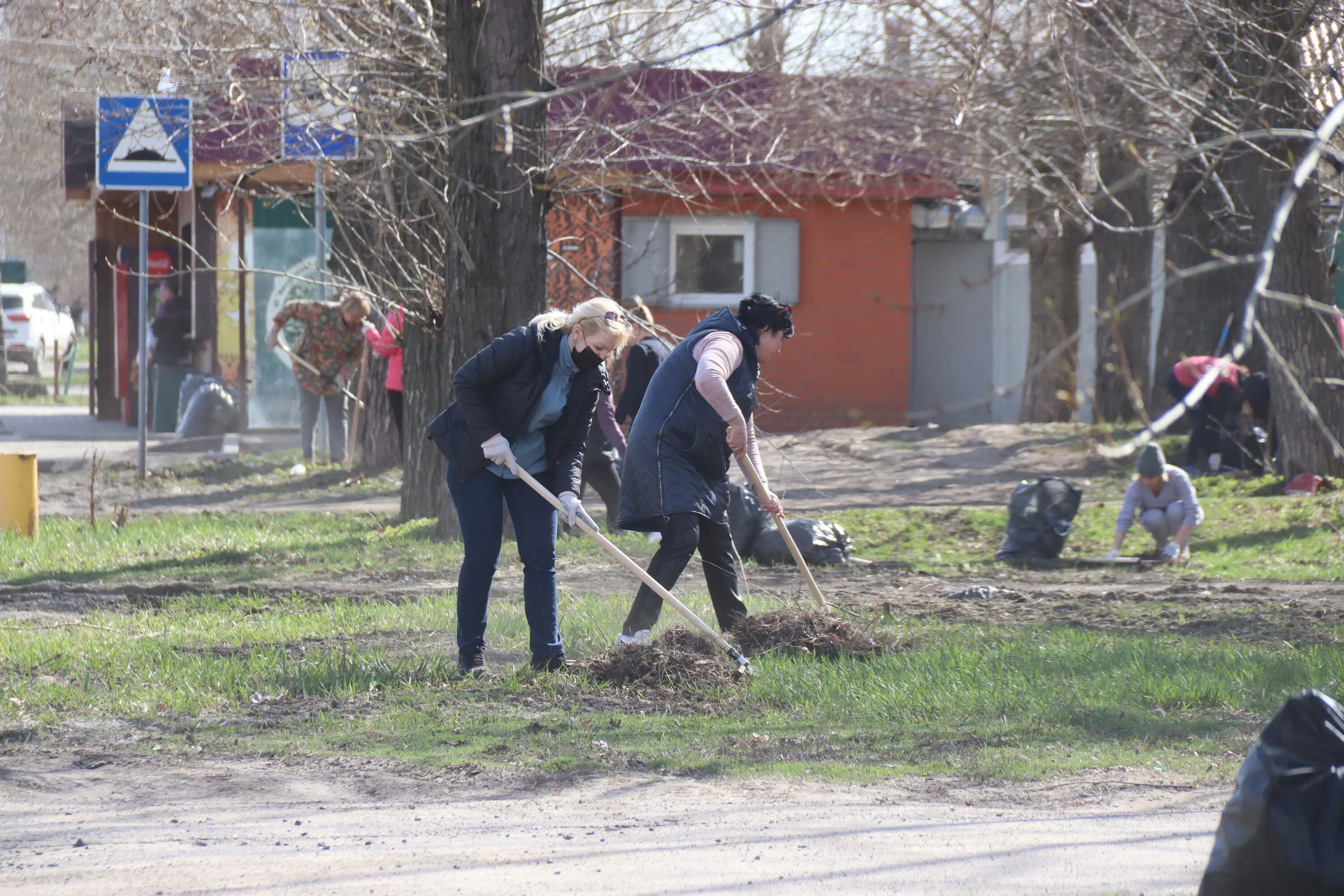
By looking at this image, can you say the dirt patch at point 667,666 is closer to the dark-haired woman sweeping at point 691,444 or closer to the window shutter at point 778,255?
the dark-haired woman sweeping at point 691,444

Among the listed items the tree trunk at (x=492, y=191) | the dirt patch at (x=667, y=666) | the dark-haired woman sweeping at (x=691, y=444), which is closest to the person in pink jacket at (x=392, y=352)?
the tree trunk at (x=492, y=191)

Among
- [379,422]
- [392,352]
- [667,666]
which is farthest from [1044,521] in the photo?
[379,422]

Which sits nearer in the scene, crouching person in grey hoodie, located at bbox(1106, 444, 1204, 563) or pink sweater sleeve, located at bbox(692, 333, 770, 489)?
pink sweater sleeve, located at bbox(692, 333, 770, 489)

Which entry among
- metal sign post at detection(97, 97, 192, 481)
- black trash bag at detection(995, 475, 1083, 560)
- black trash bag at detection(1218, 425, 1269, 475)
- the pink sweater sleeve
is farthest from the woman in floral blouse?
black trash bag at detection(1218, 425, 1269, 475)

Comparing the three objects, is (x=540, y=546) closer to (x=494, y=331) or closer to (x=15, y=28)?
(x=494, y=331)

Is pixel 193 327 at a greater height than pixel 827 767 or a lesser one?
greater

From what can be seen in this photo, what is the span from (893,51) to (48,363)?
121ft

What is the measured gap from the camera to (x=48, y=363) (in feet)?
152

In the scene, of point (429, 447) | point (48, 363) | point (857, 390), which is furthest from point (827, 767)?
point (48, 363)

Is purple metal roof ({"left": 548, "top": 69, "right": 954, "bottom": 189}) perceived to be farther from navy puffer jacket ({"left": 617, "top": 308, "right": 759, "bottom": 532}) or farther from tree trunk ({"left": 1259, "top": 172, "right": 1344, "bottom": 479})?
navy puffer jacket ({"left": 617, "top": 308, "right": 759, "bottom": 532})

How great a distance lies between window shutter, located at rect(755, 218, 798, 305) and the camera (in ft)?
62.4

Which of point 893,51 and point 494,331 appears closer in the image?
point 494,331

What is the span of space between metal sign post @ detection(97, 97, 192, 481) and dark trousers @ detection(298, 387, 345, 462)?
2.33m

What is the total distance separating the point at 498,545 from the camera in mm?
6293
